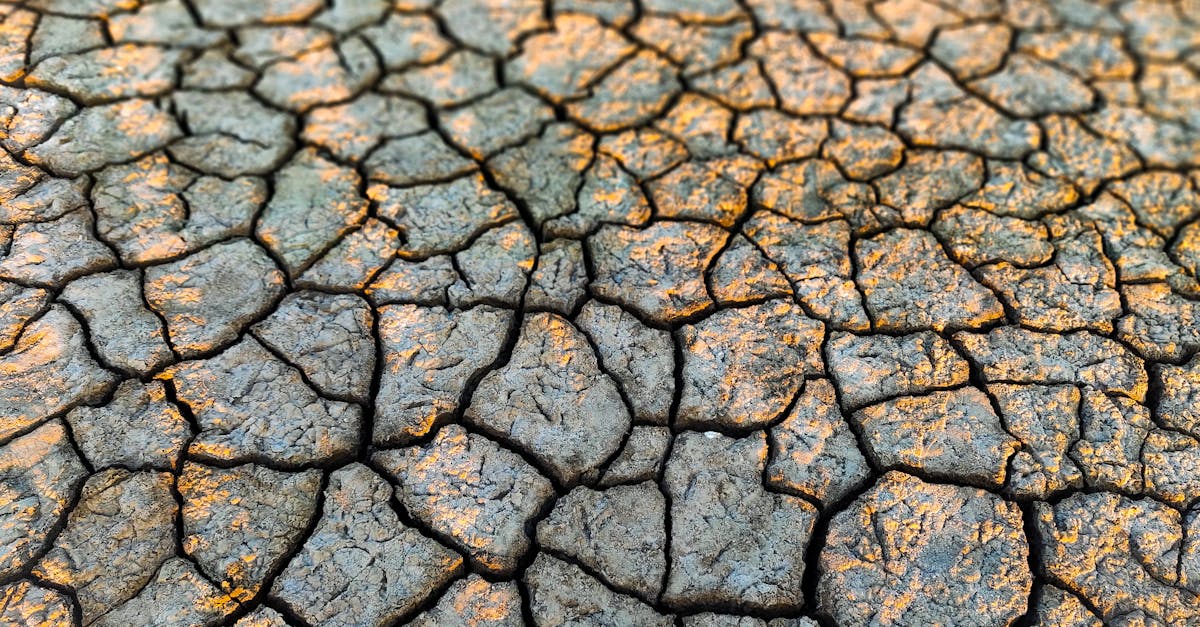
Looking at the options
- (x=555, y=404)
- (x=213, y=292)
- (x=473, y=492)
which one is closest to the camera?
(x=473, y=492)

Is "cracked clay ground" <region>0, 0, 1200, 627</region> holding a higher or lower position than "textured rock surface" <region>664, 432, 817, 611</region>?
higher

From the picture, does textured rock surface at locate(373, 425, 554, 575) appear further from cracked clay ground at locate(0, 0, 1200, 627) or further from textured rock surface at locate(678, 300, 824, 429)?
textured rock surface at locate(678, 300, 824, 429)

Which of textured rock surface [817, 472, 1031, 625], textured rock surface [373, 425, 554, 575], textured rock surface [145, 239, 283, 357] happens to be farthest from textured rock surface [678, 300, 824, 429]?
textured rock surface [145, 239, 283, 357]

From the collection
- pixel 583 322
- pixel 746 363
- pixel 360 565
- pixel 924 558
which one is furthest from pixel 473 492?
pixel 924 558

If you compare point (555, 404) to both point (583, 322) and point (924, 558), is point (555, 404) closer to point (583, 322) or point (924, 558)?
point (583, 322)

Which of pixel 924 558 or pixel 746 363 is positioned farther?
pixel 746 363

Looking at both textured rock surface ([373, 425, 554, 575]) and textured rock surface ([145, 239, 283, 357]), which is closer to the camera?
textured rock surface ([373, 425, 554, 575])

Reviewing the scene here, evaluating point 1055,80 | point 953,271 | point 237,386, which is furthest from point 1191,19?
point 237,386

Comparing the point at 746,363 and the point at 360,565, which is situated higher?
the point at 746,363

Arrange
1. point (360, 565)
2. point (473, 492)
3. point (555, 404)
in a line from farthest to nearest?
point (555, 404), point (473, 492), point (360, 565)
